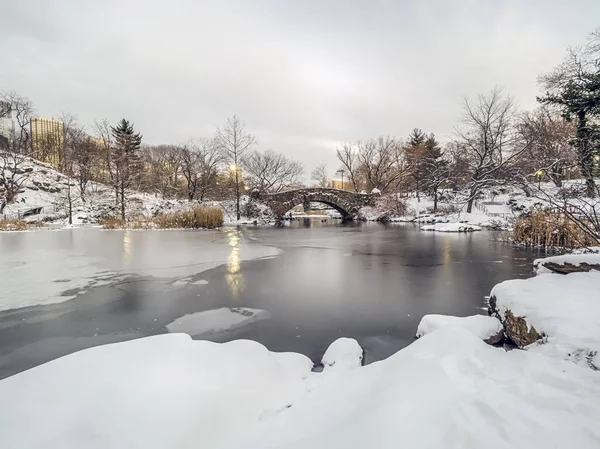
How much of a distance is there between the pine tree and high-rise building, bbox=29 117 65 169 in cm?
747

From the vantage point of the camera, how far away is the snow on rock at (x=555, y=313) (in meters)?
2.23

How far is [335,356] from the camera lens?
278 cm

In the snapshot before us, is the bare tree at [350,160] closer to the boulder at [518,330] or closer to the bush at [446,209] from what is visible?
the bush at [446,209]

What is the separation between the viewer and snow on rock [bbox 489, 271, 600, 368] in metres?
2.23

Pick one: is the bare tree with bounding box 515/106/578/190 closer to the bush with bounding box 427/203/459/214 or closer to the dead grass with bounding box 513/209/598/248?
the dead grass with bounding box 513/209/598/248

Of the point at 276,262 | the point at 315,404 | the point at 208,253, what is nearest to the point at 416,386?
the point at 315,404

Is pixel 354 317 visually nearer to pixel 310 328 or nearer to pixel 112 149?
pixel 310 328

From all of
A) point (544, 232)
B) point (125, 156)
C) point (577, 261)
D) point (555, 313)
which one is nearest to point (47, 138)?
point (125, 156)

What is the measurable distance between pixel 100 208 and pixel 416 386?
27.2 meters

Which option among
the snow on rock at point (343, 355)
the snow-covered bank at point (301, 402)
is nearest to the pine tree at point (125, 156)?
the snow-covered bank at point (301, 402)

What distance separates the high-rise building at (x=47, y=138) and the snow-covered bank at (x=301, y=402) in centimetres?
3871

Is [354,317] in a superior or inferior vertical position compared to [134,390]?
inferior

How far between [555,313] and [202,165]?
33103 millimetres

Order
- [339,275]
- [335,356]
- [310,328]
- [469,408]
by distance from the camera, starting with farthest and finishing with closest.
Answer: [339,275] < [310,328] < [335,356] < [469,408]
